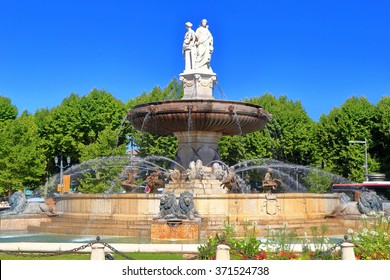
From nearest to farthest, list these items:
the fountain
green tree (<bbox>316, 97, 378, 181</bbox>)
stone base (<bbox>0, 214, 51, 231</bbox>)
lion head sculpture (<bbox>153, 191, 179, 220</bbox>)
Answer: lion head sculpture (<bbox>153, 191, 179, 220</bbox>), the fountain, stone base (<bbox>0, 214, 51, 231</bbox>), green tree (<bbox>316, 97, 378, 181</bbox>)

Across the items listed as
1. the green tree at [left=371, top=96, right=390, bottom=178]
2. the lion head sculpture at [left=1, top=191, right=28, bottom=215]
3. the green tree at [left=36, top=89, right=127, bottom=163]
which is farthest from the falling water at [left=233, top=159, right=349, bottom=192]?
the green tree at [left=36, top=89, right=127, bottom=163]

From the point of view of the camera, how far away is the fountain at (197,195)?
16.0 m

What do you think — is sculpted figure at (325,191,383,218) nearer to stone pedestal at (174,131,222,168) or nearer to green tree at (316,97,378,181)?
stone pedestal at (174,131,222,168)

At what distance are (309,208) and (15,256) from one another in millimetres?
10495

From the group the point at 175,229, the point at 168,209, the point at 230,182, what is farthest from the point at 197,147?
the point at 175,229

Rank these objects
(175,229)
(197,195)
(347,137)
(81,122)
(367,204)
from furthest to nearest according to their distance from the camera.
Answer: (81,122)
(347,137)
(367,204)
(197,195)
(175,229)

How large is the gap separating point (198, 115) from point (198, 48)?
3.92m

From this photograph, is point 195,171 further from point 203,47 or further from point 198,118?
point 203,47

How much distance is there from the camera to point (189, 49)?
23391mm

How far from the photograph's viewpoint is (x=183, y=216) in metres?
14.8

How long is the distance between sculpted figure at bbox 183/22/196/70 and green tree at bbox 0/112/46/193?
2449 centimetres

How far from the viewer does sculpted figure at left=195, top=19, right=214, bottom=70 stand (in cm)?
2320

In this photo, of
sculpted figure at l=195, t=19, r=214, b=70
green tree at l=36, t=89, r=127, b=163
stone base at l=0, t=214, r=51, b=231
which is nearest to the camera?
stone base at l=0, t=214, r=51, b=231

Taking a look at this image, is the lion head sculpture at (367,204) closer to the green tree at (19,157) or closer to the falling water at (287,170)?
the falling water at (287,170)
